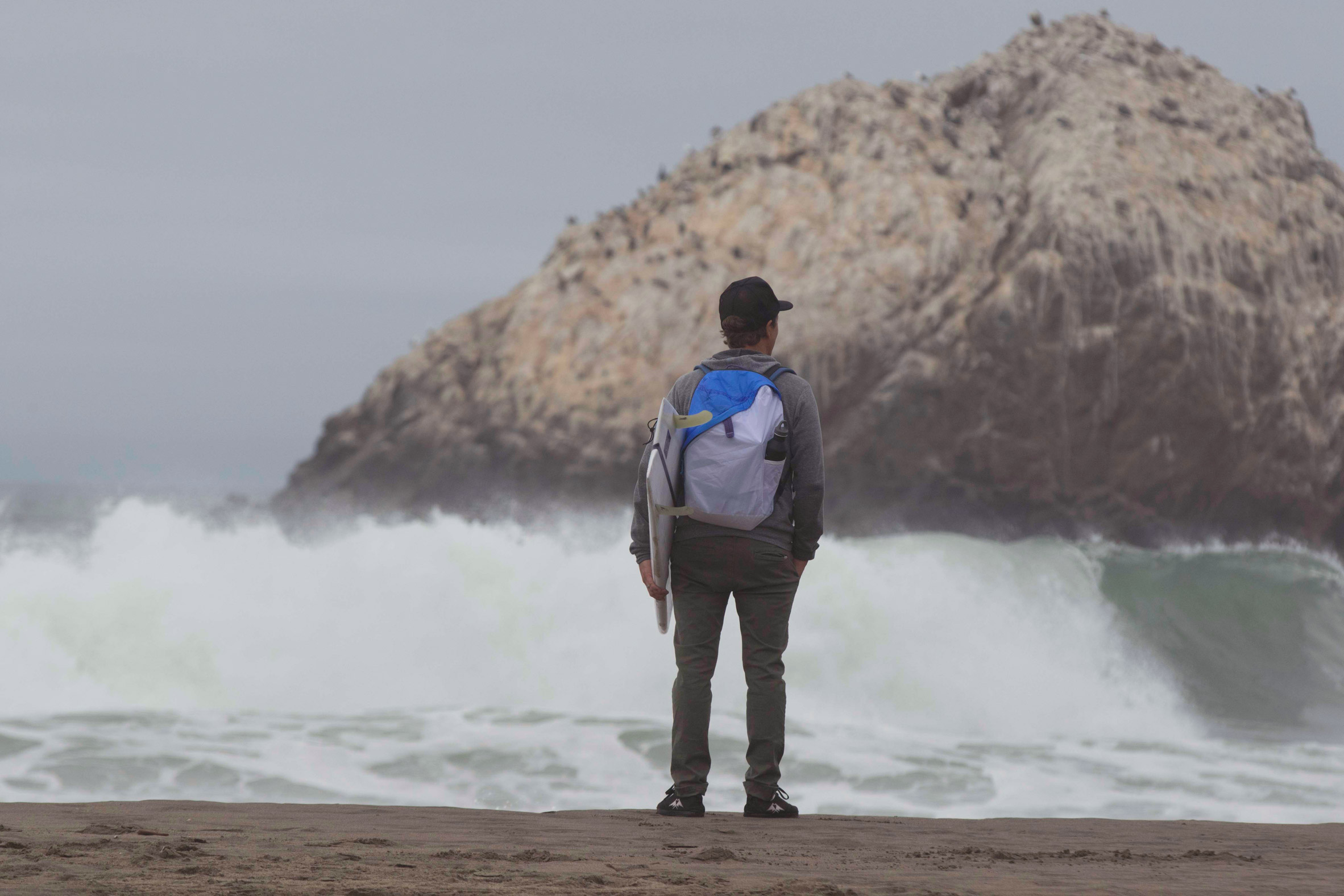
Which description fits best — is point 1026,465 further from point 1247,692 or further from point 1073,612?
point 1247,692

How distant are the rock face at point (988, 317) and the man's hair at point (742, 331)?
44.2 ft

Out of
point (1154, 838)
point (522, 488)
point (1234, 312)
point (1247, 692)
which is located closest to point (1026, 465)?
point (1234, 312)

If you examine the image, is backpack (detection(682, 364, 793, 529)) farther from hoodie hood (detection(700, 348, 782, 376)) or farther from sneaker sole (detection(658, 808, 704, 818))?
sneaker sole (detection(658, 808, 704, 818))

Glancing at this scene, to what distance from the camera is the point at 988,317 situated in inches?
679

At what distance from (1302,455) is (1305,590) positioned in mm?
3359

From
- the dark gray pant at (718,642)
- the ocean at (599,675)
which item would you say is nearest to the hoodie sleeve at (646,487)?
the dark gray pant at (718,642)

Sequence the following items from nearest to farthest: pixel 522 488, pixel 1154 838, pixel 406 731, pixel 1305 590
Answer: pixel 1154 838 → pixel 406 731 → pixel 1305 590 → pixel 522 488

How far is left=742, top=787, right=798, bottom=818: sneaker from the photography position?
3.81 metres

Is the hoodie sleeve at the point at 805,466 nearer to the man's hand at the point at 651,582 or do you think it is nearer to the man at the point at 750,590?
the man at the point at 750,590

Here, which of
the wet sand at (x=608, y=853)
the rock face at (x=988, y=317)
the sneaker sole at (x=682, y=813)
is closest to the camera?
the wet sand at (x=608, y=853)

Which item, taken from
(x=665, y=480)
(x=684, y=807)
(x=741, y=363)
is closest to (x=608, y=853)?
(x=684, y=807)

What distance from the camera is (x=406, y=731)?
24.4ft

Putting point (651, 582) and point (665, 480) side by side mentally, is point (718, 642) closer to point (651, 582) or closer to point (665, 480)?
point (651, 582)

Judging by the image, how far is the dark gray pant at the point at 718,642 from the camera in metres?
3.72
